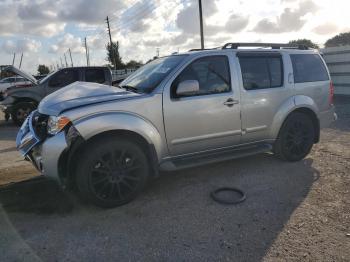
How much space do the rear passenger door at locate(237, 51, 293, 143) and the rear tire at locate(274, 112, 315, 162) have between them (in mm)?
330

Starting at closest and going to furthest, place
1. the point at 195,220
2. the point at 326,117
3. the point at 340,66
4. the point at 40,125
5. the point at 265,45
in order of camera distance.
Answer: the point at 195,220 < the point at 40,125 < the point at 265,45 < the point at 326,117 < the point at 340,66

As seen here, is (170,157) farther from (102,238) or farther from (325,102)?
(325,102)

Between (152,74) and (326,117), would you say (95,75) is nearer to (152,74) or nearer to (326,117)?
(152,74)

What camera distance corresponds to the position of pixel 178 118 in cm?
460

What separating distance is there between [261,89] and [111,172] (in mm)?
2542

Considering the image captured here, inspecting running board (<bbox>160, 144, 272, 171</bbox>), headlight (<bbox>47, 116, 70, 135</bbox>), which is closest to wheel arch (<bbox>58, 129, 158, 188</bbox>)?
headlight (<bbox>47, 116, 70, 135</bbox>)

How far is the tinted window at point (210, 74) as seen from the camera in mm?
4785

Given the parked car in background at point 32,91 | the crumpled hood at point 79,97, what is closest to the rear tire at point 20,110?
the parked car in background at point 32,91

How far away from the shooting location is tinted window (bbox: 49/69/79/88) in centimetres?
1145

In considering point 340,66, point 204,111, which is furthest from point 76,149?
point 340,66

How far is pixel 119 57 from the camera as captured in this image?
55281 mm

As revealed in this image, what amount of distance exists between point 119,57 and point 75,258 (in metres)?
54.0

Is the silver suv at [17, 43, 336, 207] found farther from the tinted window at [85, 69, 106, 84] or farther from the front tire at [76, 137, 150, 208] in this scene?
the tinted window at [85, 69, 106, 84]

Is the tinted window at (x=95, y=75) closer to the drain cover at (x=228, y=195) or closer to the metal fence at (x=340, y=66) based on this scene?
the metal fence at (x=340, y=66)
